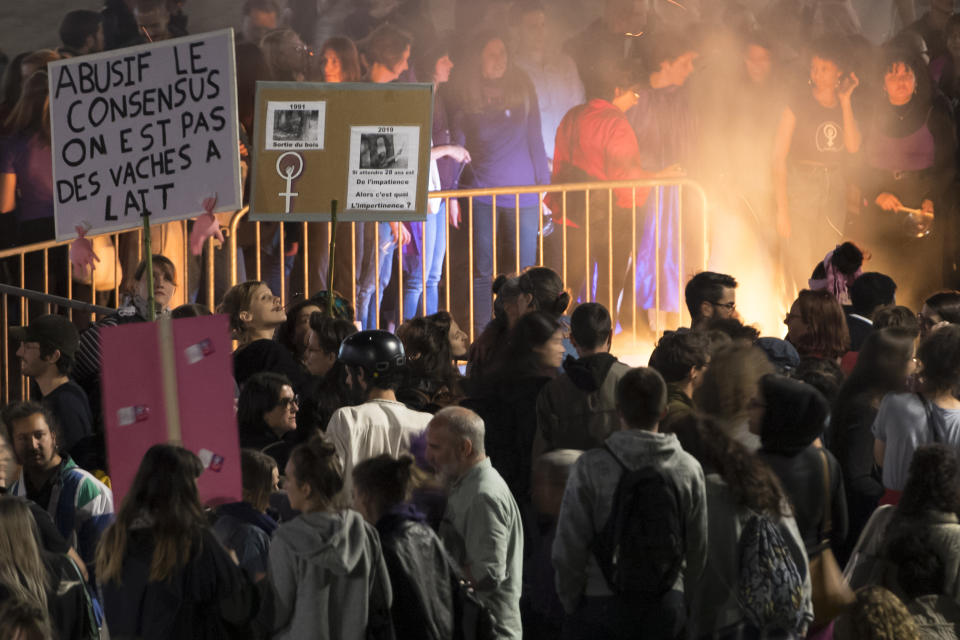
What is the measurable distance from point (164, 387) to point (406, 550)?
3.57 ft

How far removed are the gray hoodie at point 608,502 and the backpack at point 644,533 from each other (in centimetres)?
3

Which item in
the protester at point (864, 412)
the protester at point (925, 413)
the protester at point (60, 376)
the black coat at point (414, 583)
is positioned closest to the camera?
the black coat at point (414, 583)

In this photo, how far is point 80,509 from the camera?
4.47 meters

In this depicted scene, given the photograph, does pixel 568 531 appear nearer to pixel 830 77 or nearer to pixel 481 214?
pixel 481 214

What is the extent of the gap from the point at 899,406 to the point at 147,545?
238 cm

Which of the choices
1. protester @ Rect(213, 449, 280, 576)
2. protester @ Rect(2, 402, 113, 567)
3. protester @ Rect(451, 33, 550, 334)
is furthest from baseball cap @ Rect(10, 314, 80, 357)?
protester @ Rect(451, 33, 550, 334)

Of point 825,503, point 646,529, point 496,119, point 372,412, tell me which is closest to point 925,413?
point 825,503

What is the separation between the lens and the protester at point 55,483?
14.6 ft

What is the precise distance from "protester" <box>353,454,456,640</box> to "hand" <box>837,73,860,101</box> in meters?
11.0

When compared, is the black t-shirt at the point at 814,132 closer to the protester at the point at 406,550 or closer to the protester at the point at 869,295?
the protester at the point at 869,295

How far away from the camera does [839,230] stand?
14.1 meters

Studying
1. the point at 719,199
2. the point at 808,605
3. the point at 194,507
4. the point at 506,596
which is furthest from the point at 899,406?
the point at 719,199

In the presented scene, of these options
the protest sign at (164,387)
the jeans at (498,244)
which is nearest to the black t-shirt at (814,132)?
the jeans at (498,244)

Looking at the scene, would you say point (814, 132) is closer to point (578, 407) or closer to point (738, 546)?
point (578, 407)
